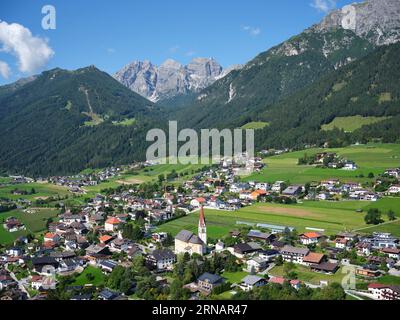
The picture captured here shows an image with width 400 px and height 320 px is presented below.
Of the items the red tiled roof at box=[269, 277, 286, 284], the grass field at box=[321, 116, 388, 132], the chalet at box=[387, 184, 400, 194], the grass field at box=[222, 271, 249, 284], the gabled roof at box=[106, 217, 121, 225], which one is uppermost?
the grass field at box=[321, 116, 388, 132]

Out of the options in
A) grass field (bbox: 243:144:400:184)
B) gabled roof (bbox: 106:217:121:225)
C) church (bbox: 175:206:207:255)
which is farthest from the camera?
grass field (bbox: 243:144:400:184)

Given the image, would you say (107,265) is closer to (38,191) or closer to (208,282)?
(208,282)

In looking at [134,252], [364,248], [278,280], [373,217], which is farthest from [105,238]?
[373,217]

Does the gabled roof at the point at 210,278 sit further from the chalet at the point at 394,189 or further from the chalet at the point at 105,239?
the chalet at the point at 394,189

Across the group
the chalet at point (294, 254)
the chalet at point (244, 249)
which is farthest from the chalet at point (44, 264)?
the chalet at point (294, 254)

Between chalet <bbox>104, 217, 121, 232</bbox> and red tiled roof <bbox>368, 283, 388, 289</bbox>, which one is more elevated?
red tiled roof <bbox>368, 283, 388, 289</bbox>

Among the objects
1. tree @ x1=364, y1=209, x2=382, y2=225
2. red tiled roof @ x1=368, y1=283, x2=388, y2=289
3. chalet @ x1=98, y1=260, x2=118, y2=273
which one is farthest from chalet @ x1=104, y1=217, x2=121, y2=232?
red tiled roof @ x1=368, y1=283, x2=388, y2=289

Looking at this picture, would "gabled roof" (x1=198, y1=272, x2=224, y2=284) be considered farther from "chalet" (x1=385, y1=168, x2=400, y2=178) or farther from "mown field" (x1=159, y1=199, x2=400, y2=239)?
"chalet" (x1=385, y1=168, x2=400, y2=178)

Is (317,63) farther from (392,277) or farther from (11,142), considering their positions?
(392,277)
